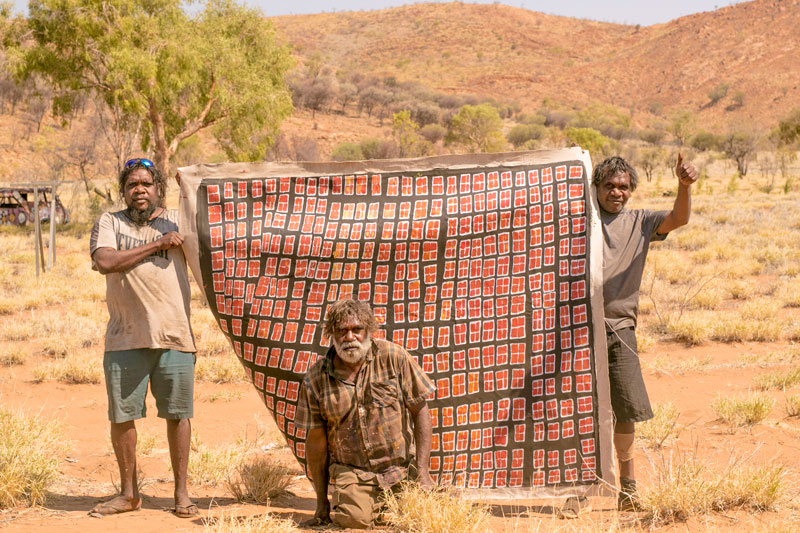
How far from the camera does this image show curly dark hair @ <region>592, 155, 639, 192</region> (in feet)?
13.8

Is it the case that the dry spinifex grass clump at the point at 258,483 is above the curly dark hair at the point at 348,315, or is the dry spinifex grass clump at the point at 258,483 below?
below

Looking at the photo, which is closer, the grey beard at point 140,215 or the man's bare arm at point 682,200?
the man's bare arm at point 682,200

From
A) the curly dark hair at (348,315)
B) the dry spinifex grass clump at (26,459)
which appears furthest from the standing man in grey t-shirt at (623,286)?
the dry spinifex grass clump at (26,459)

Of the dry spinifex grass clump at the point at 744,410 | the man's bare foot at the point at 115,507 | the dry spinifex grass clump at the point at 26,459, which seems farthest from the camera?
the dry spinifex grass clump at the point at 744,410

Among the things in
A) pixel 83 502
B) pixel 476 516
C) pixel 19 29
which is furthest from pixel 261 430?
pixel 19 29

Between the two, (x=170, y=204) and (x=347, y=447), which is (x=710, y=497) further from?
(x=170, y=204)

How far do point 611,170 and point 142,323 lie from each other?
2.62m

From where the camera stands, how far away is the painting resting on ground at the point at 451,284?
4.29 metres

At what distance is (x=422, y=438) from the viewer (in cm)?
410

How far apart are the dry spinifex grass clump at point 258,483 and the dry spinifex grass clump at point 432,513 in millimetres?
993

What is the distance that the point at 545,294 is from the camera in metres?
4.32

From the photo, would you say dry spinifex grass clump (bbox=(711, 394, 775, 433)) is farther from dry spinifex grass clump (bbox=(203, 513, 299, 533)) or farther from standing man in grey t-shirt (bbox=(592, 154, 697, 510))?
dry spinifex grass clump (bbox=(203, 513, 299, 533))

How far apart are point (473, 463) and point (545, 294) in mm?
1020

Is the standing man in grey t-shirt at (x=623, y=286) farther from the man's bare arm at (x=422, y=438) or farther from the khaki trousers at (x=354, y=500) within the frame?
the khaki trousers at (x=354, y=500)
